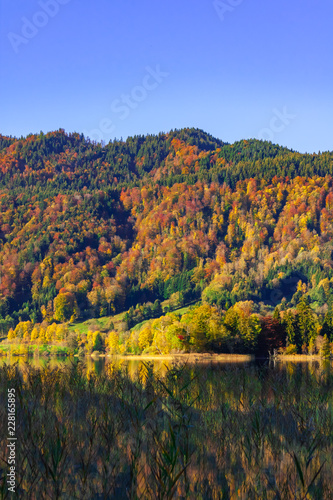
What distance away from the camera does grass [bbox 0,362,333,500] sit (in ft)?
24.6

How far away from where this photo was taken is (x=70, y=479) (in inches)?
320

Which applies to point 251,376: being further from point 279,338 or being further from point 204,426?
point 279,338

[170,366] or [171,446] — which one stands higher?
[170,366]

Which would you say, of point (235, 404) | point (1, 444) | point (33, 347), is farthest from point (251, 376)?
point (33, 347)

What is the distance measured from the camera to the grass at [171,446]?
7500 mm

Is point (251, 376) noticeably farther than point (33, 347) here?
No

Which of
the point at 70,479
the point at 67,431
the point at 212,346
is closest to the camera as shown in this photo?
the point at 70,479

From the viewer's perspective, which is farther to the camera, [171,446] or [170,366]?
[170,366]

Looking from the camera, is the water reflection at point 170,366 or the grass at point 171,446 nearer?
the grass at point 171,446

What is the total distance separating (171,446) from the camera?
24.9 ft

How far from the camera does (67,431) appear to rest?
33.9 ft

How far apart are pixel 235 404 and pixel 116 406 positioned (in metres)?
3.43

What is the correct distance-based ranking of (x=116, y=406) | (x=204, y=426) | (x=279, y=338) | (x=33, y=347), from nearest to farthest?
(x=204, y=426), (x=116, y=406), (x=279, y=338), (x=33, y=347)

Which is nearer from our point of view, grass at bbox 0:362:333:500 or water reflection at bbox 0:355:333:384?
grass at bbox 0:362:333:500
